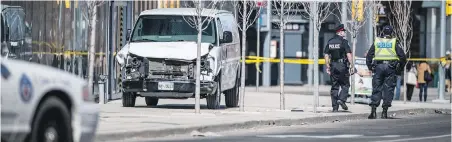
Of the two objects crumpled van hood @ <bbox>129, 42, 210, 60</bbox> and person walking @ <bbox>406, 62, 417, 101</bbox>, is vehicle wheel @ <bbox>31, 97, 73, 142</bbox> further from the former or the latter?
person walking @ <bbox>406, 62, 417, 101</bbox>

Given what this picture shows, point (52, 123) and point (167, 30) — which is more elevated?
point (167, 30)

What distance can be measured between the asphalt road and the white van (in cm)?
293

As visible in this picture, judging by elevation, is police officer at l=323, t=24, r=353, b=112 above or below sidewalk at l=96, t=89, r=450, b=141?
above

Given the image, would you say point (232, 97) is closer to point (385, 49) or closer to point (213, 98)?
point (213, 98)

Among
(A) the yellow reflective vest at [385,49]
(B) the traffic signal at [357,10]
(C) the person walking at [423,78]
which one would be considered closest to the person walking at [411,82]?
(C) the person walking at [423,78]

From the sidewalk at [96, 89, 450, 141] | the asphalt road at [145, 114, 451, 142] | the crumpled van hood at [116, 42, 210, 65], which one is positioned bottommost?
the asphalt road at [145, 114, 451, 142]

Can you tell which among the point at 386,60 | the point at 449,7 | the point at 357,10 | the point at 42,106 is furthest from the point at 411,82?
the point at 42,106

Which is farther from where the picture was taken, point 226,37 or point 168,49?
point 226,37

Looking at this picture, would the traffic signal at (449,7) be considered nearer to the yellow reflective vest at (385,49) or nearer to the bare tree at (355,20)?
the bare tree at (355,20)

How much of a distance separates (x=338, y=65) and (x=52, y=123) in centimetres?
1326

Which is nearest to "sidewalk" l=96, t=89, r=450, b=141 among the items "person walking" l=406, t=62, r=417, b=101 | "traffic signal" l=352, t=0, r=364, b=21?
"traffic signal" l=352, t=0, r=364, b=21

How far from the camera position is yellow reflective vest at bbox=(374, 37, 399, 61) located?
77.4ft

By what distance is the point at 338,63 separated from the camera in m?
24.7

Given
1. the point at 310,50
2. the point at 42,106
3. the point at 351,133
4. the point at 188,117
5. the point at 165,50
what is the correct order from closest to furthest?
the point at 42,106 < the point at 351,133 < the point at 188,117 < the point at 165,50 < the point at 310,50
